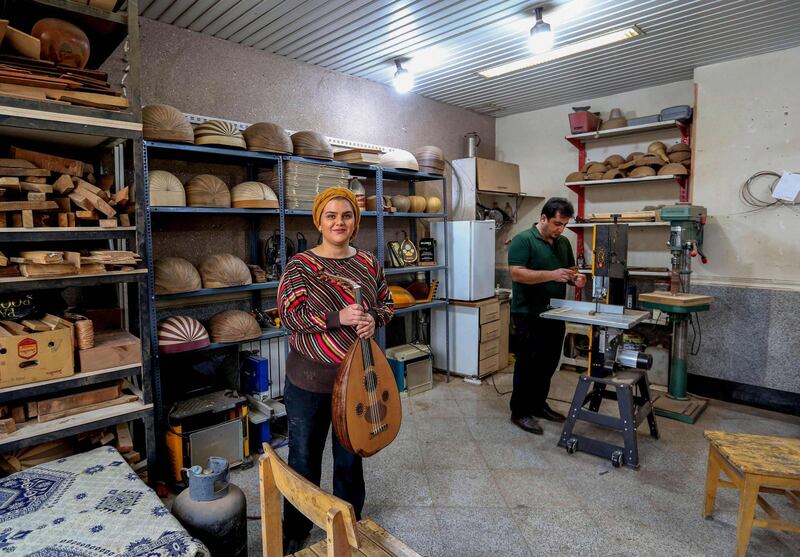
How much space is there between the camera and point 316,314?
1879 millimetres

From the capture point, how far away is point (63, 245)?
104 inches

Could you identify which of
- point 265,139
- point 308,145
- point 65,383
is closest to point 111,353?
point 65,383

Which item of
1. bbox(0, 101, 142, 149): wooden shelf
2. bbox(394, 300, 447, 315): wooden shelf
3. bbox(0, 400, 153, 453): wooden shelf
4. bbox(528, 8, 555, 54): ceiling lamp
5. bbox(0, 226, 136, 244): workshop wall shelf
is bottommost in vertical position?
bbox(0, 400, 153, 453): wooden shelf

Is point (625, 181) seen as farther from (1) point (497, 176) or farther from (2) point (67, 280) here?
(2) point (67, 280)

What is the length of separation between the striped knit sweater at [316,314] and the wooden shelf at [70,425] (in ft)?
2.99

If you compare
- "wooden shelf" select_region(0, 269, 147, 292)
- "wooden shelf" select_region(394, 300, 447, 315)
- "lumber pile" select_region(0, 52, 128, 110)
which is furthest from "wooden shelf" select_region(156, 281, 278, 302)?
"wooden shelf" select_region(394, 300, 447, 315)

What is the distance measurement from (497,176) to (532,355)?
255 cm

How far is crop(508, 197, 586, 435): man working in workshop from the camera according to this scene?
128 inches

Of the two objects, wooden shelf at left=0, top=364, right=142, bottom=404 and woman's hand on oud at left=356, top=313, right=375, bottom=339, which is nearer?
woman's hand on oud at left=356, top=313, right=375, bottom=339

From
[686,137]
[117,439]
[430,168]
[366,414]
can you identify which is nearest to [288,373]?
[366,414]

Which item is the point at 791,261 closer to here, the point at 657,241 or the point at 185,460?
the point at 657,241

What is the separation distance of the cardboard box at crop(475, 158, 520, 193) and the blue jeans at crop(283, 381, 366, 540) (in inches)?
144

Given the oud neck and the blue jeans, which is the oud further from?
the blue jeans

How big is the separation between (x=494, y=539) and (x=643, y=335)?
301cm
